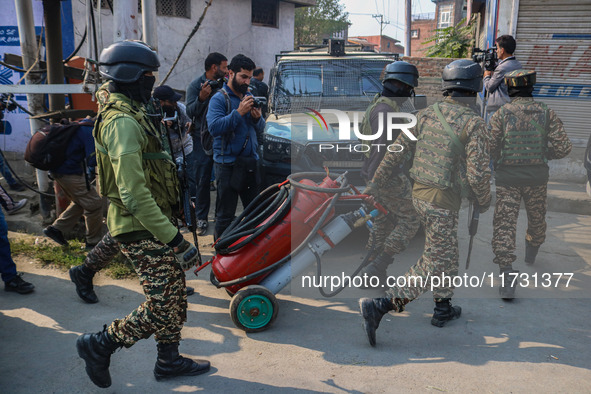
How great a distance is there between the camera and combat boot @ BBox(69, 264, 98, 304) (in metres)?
4.17

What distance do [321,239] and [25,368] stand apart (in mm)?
2214

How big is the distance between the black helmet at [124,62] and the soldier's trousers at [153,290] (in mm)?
954

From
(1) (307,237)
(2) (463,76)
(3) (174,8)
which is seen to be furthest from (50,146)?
(3) (174,8)

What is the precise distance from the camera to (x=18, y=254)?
17.7 feet

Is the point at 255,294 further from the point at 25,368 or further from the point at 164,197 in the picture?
the point at 25,368

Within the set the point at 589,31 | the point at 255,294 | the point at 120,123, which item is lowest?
the point at 255,294

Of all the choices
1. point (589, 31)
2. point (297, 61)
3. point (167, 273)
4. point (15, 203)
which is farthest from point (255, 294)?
point (589, 31)

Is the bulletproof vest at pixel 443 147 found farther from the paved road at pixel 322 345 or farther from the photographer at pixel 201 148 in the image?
the photographer at pixel 201 148

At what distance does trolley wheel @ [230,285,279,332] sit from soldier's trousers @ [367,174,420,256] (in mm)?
1106

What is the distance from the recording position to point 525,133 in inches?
179

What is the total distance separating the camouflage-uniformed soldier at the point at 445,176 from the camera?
355 centimetres

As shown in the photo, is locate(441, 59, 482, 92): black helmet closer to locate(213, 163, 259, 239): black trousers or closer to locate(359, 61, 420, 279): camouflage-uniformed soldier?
locate(359, 61, 420, 279): camouflage-uniformed soldier

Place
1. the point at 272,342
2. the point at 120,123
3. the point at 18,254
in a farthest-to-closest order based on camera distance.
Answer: the point at 18,254 < the point at 272,342 < the point at 120,123

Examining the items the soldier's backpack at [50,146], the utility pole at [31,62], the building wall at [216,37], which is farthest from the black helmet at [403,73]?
the building wall at [216,37]
